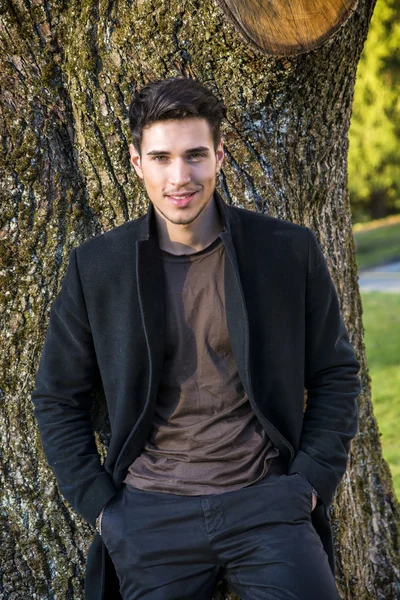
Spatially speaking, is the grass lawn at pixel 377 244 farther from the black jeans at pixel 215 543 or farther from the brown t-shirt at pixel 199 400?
the black jeans at pixel 215 543

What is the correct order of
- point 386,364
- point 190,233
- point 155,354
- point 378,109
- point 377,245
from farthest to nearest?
point 378,109 < point 377,245 < point 386,364 < point 190,233 < point 155,354

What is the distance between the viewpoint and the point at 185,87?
2773 millimetres

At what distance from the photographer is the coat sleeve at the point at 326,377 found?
2875mm

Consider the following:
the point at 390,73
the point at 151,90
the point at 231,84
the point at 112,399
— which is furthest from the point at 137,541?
A: the point at 390,73

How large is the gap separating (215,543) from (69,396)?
74cm

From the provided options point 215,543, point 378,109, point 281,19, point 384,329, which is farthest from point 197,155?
point 378,109

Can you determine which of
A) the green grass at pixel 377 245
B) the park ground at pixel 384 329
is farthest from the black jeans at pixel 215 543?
the green grass at pixel 377 245

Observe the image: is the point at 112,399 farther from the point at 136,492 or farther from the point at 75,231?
the point at 75,231

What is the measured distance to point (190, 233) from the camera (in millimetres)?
2883

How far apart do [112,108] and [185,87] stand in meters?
0.53

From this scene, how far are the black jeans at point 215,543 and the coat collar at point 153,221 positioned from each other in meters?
0.90

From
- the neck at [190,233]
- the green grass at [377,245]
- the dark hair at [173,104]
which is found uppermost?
the dark hair at [173,104]

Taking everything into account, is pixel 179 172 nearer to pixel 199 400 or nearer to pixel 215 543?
pixel 199 400

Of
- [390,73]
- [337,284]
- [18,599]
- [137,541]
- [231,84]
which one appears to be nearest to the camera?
[137,541]
